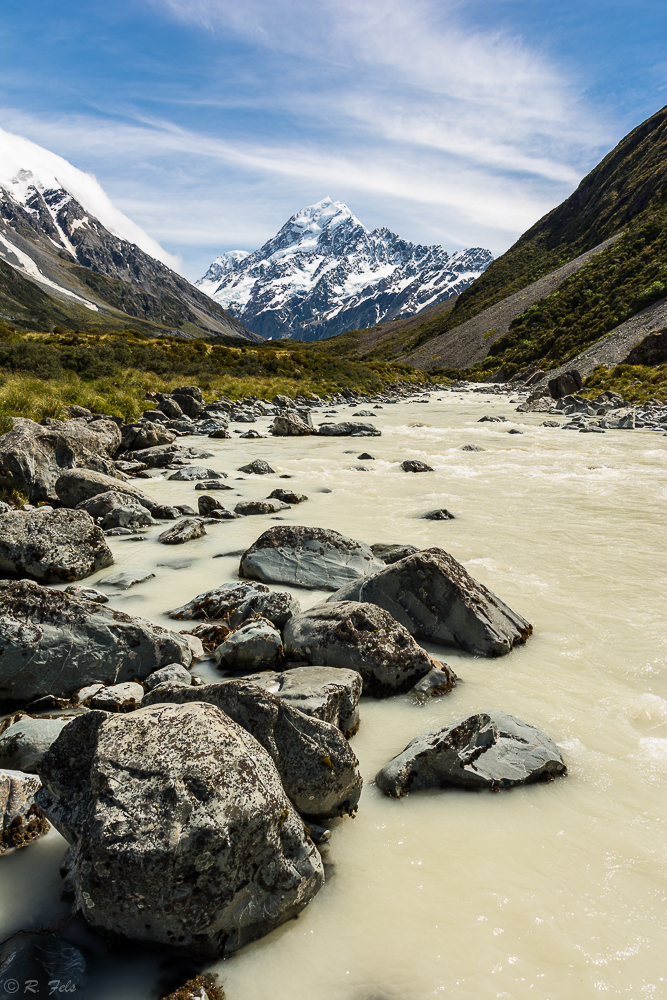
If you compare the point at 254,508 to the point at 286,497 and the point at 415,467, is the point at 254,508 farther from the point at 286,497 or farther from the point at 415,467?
the point at 415,467

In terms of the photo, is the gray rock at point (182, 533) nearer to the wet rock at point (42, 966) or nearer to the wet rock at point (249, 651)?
the wet rock at point (249, 651)

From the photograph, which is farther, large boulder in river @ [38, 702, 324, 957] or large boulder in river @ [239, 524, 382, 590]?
large boulder in river @ [239, 524, 382, 590]

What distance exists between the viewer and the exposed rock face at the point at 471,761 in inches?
137

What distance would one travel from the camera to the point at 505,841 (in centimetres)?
308

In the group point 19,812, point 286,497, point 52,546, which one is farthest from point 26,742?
point 286,497

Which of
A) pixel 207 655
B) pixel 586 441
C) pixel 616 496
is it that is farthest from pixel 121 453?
pixel 586 441

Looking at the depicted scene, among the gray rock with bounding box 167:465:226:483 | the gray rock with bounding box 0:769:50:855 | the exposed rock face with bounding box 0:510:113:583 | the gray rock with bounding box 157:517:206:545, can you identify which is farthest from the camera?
the gray rock with bounding box 167:465:226:483

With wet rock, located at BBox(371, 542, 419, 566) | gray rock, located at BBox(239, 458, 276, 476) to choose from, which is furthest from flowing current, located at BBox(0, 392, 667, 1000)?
gray rock, located at BBox(239, 458, 276, 476)

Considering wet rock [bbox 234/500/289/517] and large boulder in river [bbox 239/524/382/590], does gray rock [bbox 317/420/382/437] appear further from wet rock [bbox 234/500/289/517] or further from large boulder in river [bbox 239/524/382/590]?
large boulder in river [bbox 239/524/382/590]

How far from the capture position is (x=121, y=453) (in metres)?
16.5

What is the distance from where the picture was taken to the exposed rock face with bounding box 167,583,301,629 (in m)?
5.38

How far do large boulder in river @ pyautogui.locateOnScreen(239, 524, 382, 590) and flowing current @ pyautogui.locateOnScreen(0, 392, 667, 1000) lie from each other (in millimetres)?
276

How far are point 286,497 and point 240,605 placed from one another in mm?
6209

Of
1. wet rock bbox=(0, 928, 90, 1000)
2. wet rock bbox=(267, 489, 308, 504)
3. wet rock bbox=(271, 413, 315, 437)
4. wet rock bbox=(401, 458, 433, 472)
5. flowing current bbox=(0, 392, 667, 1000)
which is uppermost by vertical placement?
wet rock bbox=(271, 413, 315, 437)
